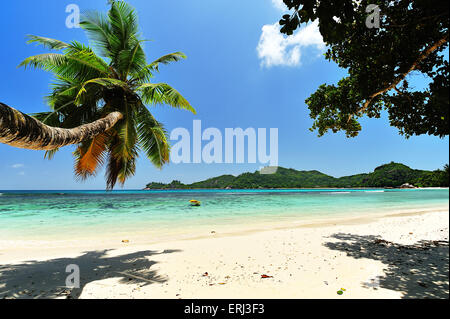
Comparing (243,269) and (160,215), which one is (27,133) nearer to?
(243,269)

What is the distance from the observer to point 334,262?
4367mm

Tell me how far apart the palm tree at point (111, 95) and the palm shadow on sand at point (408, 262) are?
644cm

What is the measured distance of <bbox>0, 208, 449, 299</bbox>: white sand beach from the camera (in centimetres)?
320

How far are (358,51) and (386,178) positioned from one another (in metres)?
97.5

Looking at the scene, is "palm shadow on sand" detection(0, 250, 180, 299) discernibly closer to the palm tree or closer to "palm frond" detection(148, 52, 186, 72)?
the palm tree

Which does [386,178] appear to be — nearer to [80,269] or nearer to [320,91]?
[320,91]

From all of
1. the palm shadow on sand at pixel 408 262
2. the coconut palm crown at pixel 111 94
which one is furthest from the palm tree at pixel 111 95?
the palm shadow on sand at pixel 408 262

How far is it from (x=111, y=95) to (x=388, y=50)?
7683 millimetres

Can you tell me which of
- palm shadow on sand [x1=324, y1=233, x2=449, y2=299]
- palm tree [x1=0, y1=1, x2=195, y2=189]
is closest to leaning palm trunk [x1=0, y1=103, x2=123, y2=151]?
palm tree [x1=0, y1=1, x2=195, y2=189]

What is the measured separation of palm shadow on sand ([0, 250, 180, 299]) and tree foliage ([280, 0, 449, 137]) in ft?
17.2

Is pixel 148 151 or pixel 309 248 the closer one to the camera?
pixel 309 248

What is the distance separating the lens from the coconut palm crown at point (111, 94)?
5762 mm

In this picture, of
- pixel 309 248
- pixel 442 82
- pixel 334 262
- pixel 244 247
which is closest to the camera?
pixel 442 82
